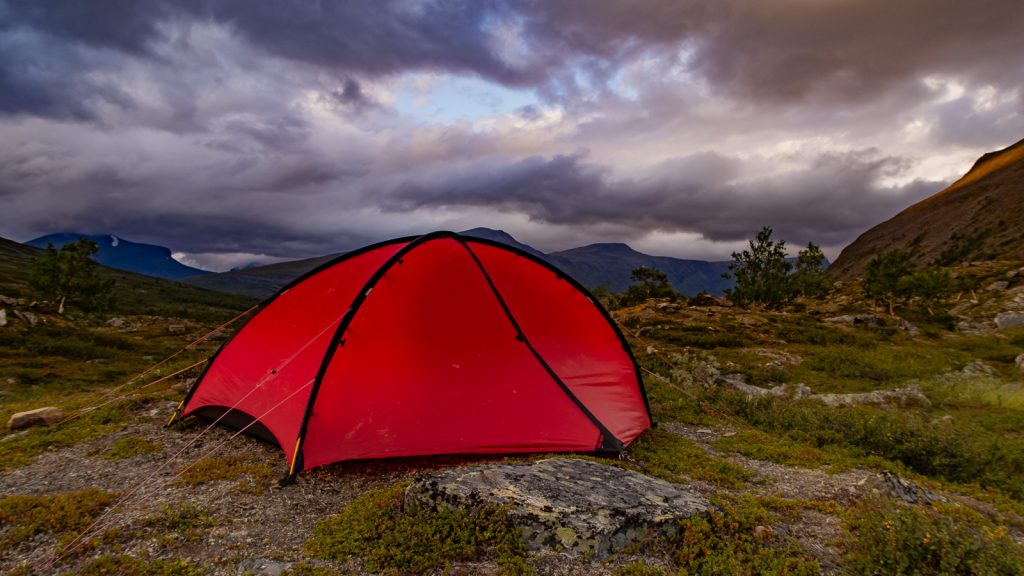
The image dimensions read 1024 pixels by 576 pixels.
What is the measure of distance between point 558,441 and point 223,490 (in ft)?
20.5

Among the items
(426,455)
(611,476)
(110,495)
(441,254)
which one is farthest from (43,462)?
(611,476)

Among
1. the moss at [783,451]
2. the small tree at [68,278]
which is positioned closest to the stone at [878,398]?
the moss at [783,451]

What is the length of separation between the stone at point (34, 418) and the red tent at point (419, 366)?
3203 mm

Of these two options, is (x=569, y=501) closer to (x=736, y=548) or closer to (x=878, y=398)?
(x=736, y=548)

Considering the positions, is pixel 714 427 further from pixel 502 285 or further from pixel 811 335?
pixel 811 335

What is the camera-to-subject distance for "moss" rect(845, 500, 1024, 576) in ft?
18.1

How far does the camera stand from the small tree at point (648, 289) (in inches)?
3115

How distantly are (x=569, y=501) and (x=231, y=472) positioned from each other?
6.44m

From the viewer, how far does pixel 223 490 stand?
794 centimetres

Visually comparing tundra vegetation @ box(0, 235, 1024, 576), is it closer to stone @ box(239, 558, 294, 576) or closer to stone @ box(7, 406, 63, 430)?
stone @ box(239, 558, 294, 576)

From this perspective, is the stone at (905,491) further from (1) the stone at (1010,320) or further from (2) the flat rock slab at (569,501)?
(1) the stone at (1010,320)

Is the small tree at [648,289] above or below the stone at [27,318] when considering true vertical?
above

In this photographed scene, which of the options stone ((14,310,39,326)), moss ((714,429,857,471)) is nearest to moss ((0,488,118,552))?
moss ((714,429,857,471))

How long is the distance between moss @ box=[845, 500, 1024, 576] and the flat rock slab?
2.01 metres
